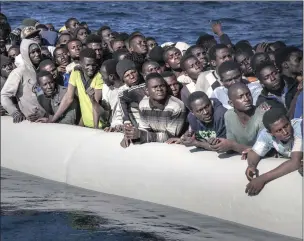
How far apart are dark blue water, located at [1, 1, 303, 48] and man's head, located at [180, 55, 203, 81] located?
5.11m

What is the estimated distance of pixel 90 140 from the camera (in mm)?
6125

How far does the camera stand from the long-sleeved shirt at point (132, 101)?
5.78 metres

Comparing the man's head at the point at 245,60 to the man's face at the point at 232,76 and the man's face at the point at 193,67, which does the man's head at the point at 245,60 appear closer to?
the man's face at the point at 193,67

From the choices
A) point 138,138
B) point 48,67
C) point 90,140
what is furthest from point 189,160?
point 48,67

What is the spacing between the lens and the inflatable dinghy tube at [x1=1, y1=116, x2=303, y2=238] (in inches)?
189

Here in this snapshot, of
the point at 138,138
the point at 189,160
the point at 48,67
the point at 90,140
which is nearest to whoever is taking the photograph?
the point at 189,160

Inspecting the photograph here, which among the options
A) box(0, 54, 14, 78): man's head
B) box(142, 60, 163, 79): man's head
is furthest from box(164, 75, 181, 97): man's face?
box(0, 54, 14, 78): man's head

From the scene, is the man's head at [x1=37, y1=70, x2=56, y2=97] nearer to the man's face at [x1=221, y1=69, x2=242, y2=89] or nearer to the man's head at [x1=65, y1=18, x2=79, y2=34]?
the man's face at [x1=221, y1=69, x2=242, y2=89]

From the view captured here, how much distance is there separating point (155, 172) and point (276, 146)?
1.07 metres

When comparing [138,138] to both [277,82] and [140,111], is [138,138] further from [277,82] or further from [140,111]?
[277,82]

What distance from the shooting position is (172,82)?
5688 millimetres

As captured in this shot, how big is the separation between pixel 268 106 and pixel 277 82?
10.0 inches

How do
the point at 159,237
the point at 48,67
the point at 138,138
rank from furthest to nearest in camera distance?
the point at 48,67 → the point at 138,138 → the point at 159,237

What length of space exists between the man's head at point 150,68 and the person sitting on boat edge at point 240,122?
936 millimetres
